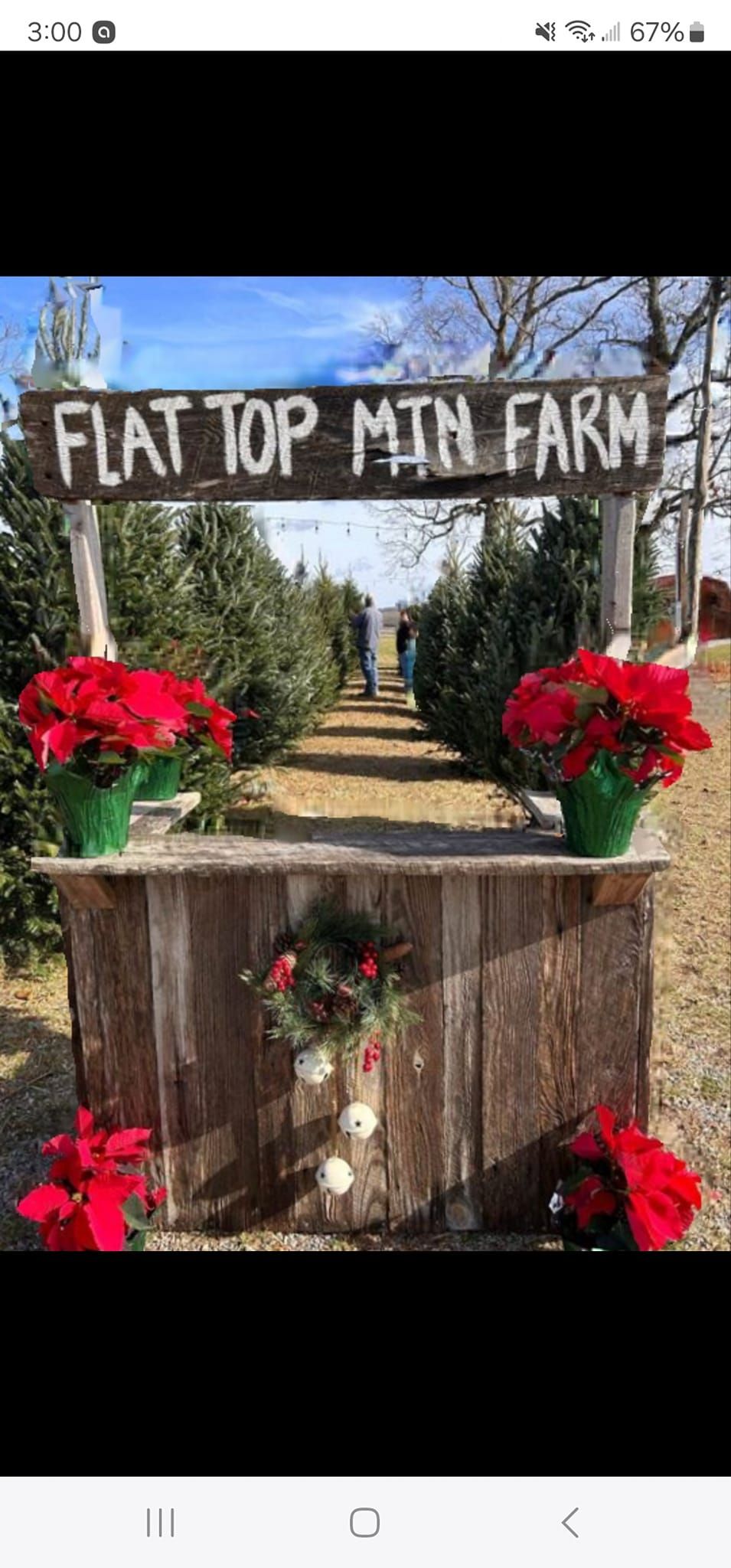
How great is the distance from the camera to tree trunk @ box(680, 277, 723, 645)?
7.86 m

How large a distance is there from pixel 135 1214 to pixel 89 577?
1.62 meters

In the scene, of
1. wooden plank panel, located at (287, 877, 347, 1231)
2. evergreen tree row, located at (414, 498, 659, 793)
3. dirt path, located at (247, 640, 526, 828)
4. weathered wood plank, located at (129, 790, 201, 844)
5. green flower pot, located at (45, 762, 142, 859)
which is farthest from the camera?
dirt path, located at (247, 640, 526, 828)

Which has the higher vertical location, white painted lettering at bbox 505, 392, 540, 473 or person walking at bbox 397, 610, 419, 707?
white painted lettering at bbox 505, 392, 540, 473

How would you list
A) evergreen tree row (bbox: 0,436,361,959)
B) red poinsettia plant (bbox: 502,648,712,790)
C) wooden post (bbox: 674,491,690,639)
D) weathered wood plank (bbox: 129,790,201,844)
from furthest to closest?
wooden post (bbox: 674,491,690,639) → evergreen tree row (bbox: 0,436,361,959) → weathered wood plank (bbox: 129,790,201,844) → red poinsettia plant (bbox: 502,648,712,790)

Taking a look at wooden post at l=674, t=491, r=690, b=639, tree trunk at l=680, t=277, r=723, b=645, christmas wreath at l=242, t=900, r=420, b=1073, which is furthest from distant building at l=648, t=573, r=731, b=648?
christmas wreath at l=242, t=900, r=420, b=1073

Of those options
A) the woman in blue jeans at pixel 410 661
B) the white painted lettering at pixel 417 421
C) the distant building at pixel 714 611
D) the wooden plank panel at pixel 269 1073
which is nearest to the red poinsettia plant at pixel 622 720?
the white painted lettering at pixel 417 421

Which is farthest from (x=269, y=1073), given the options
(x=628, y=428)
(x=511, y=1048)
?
(x=628, y=428)

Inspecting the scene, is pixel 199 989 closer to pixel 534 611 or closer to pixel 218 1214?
pixel 218 1214

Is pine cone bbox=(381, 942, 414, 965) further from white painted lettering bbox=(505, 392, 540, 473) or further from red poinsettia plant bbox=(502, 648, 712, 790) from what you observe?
white painted lettering bbox=(505, 392, 540, 473)

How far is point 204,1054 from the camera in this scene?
93.9 inches

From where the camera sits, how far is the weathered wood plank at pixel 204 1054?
2.31m

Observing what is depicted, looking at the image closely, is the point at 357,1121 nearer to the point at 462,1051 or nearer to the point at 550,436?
the point at 462,1051

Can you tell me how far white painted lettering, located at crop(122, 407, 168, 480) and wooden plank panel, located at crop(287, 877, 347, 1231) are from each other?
155 cm

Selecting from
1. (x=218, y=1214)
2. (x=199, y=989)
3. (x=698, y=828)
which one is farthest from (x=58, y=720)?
(x=698, y=828)
